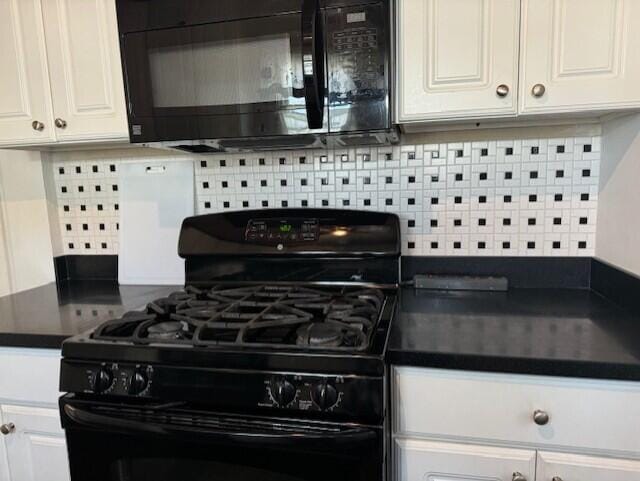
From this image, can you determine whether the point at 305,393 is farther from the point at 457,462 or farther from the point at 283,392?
the point at 457,462

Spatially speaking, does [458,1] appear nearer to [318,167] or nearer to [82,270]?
[318,167]

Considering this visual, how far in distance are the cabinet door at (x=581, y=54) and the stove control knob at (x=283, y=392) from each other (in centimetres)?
91

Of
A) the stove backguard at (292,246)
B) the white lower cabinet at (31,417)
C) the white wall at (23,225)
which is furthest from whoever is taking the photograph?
the white wall at (23,225)

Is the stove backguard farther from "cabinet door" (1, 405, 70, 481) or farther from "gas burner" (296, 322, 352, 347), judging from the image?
"cabinet door" (1, 405, 70, 481)

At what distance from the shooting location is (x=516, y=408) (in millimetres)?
936

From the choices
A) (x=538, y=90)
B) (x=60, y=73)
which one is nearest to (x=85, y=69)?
(x=60, y=73)

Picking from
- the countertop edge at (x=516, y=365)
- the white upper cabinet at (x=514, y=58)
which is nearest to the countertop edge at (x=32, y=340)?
the countertop edge at (x=516, y=365)

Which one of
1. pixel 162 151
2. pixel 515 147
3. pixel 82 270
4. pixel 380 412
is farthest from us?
pixel 82 270

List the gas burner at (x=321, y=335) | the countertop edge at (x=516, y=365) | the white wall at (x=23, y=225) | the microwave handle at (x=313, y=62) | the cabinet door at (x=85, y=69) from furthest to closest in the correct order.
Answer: the white wall at (x=23, y=225) < the cabinet door at (x=85, y=69) < the microwave handle at (x=313, y=62) < the gas burner at (x=321, y=335) < the countertop edge at (x=516, y=365)

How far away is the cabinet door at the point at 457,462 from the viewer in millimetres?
946

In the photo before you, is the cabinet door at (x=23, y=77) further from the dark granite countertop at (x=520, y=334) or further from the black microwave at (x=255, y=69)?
the dark granite countertop at (x=520, y=334)

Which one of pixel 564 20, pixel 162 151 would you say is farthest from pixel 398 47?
pixel 162 151

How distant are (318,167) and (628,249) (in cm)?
96

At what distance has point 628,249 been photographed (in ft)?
3.92
